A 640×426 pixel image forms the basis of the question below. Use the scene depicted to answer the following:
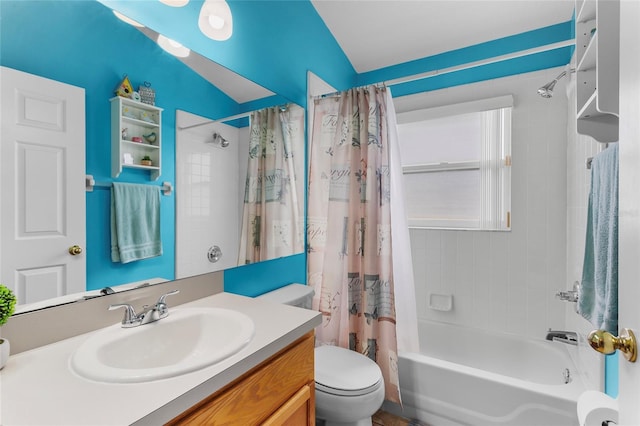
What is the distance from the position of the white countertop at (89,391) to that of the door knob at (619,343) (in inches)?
28.6

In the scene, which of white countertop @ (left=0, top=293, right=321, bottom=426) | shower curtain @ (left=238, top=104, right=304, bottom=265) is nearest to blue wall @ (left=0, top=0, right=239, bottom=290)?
white countertop @ (left=0, top=293, right=321, bottom=426)

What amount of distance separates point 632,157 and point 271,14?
5.77ft

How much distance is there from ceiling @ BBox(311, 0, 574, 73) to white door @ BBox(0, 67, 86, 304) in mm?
1775

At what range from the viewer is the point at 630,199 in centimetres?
55

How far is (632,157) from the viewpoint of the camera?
1.79 feet

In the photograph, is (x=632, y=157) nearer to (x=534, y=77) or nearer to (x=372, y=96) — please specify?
(x=372, y=96)

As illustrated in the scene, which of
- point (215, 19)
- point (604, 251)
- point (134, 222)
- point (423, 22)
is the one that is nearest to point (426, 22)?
point (423, 22)

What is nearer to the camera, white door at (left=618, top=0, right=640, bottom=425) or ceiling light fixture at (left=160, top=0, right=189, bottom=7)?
white door at (left=618, top=0, right=640, bottom=425)

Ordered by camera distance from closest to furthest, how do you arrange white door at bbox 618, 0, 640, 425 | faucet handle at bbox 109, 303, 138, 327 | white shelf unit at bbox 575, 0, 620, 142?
white door at bbox 618, 0, 640, 425 → white shelf unit at bbox 575, 0, 620, 142 → faucet handle at bbox 109, 303, 138, 327

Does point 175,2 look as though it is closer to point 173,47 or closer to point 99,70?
point 173,47

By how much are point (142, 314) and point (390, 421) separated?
1.54 m

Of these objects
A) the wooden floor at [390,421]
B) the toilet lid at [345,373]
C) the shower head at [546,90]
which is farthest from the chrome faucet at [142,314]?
the shower head at [546,90]

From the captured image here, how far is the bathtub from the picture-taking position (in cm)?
143

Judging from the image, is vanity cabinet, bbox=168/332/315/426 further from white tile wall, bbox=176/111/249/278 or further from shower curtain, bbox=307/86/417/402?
shower curtain, bbox=307/86/417/402
